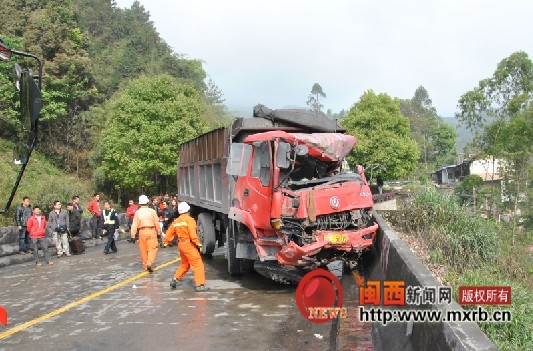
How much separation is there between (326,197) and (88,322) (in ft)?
13.1

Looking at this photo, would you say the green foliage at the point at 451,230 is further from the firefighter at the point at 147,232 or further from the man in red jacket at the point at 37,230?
the man in red jacket at the point at 37,230

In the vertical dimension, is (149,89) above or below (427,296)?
above

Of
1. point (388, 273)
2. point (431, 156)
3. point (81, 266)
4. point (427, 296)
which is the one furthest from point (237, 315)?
point (431, 156)

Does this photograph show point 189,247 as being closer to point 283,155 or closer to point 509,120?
point 283,155

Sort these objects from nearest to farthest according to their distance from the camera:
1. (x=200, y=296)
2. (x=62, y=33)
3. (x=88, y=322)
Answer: (x=88, y=322) < (x=200, y=296) < (x=62, y=33)

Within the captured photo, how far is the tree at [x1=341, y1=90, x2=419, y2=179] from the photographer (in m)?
49.5

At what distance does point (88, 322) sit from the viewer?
7789 mm

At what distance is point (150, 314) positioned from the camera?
322 inches

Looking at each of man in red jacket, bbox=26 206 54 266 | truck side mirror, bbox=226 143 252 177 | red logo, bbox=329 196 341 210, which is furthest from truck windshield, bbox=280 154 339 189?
man in red jacket, bbox=26 206 54 266

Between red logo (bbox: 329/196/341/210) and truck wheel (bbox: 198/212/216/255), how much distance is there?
17.5 feet

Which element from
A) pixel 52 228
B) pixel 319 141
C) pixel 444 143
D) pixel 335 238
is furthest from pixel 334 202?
pixel 444 143

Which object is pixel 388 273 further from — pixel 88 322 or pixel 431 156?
pixel 431 156

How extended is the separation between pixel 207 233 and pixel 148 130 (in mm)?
24628

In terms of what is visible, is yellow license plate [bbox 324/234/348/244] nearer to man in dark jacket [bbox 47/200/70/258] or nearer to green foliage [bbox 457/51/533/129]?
man in dark jacket [bbox 47/200/70/258]
